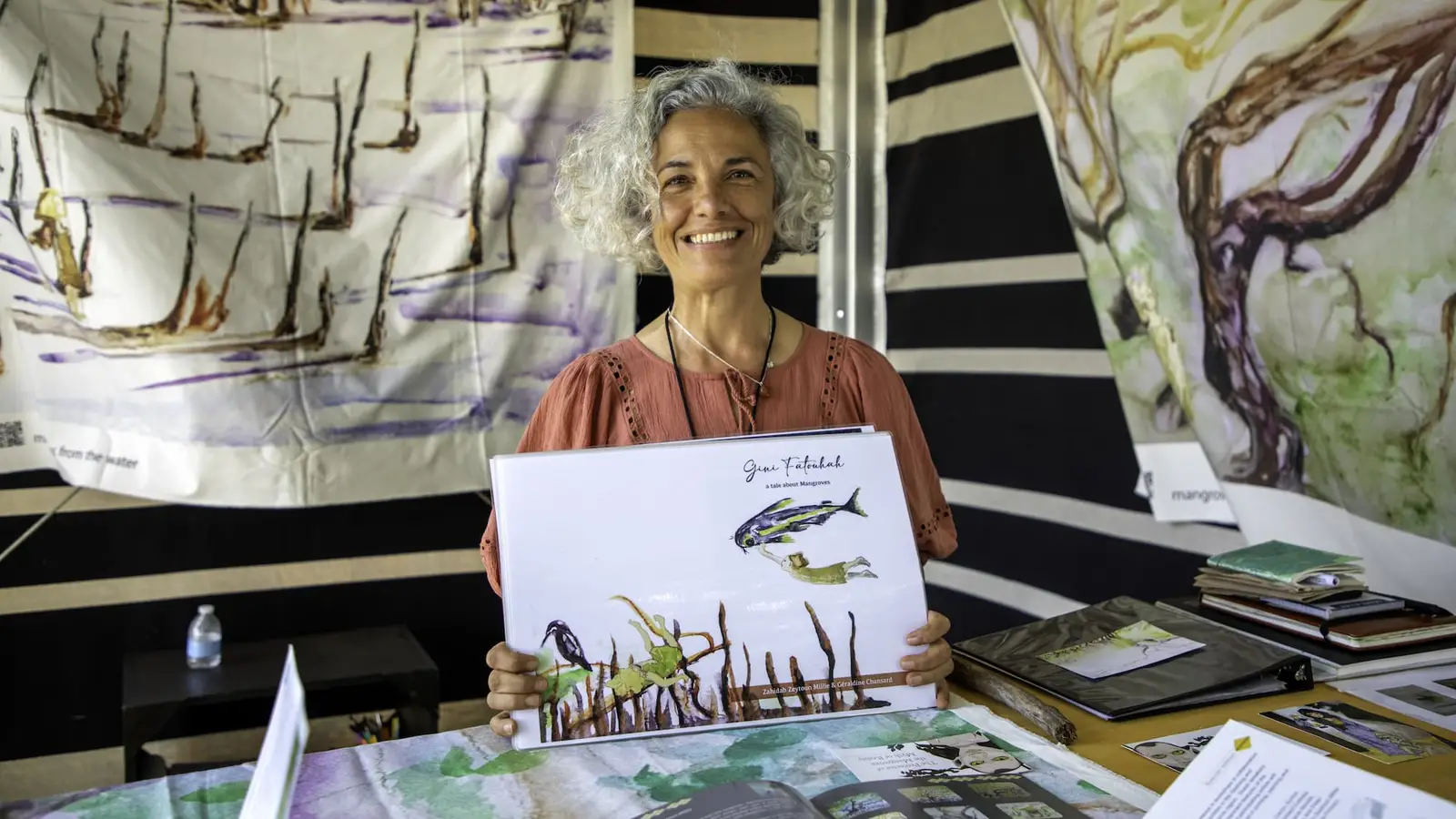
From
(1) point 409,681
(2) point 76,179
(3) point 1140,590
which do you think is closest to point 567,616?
(1) point 409,681

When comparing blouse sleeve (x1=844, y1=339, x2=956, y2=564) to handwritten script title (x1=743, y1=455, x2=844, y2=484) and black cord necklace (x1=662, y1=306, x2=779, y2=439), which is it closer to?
black cord necklace (x1=662, y1=306, x2=779, y2=439)

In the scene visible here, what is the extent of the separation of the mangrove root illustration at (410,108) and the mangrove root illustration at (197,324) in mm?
228

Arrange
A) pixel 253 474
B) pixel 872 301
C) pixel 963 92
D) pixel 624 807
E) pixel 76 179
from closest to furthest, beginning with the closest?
pixel 624 807
pixel 76 179
pixel 253 474
pixel 963 92
pixel 872 301

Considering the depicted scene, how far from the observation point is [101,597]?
264 cm

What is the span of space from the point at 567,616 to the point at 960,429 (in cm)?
198

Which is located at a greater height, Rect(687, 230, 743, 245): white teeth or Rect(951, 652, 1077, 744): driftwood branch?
Rect(687, 230, 743, 245): white teeth

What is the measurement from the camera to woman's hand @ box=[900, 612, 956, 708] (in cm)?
127

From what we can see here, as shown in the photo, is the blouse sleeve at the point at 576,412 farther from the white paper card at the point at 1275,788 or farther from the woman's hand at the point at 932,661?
the white paper card at the point at 1275,788

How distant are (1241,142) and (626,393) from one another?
3.26ft

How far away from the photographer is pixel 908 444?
1684 mm

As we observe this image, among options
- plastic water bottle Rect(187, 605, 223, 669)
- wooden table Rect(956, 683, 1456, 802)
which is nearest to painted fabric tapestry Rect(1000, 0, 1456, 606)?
wooden table Rect(956, 683, 1456, 802)

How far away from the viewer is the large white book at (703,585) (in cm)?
121

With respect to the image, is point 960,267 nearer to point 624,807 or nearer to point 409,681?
point 409,681

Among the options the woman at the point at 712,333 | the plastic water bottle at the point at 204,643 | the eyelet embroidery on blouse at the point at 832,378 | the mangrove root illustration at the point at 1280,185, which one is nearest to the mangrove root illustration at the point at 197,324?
the plastic water bottle at the point at 204,643
